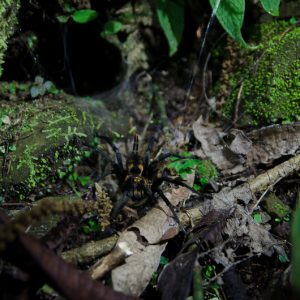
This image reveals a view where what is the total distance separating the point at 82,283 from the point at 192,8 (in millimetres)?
3562

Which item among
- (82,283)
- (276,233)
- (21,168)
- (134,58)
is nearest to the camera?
(82,283)

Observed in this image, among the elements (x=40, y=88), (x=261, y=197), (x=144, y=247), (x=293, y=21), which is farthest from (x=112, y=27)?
(x=144, y=247)

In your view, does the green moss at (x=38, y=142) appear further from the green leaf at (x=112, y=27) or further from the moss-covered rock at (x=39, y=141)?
the green leaf at (x=112, y=27)

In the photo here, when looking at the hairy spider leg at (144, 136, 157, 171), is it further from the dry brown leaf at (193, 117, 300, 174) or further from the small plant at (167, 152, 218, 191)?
the dry brown leaf at (193, 117, 300, 174)

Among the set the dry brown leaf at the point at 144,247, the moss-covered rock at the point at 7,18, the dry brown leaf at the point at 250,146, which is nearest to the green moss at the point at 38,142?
the moss-covered rock at the point at 7,18

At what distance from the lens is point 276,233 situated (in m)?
2.80

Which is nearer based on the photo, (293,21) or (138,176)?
(138,176)

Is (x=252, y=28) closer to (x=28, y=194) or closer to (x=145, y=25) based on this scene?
(x=145, y=25)

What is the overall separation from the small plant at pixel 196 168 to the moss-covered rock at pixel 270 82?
2.12 ft

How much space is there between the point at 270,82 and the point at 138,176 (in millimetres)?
1612

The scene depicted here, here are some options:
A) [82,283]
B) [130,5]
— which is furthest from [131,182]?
[130,5]

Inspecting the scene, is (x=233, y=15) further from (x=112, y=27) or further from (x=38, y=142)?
(x=38, y=142)

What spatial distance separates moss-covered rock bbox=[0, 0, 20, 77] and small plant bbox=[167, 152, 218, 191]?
1954 mm

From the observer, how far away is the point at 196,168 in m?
3.44
